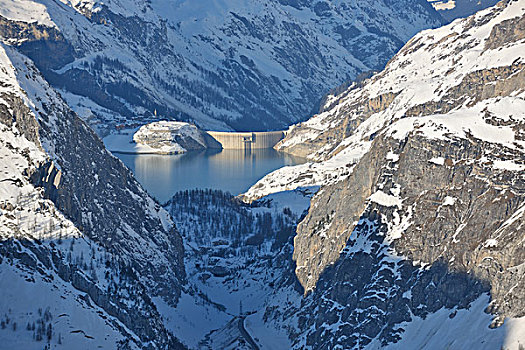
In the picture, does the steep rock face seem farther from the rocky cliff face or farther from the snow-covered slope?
the snow-covered slope

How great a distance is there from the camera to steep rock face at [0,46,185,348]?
→ 60297 mm

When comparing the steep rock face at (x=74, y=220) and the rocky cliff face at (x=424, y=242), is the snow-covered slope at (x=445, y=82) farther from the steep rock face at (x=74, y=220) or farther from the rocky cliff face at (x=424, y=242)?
the steep rock face at (x=74, y=220)

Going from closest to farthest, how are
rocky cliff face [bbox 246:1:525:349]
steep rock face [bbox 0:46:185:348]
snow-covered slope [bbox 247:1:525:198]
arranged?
rocky cliff face [bbox 246:1:525:349] < steep rock face [bbox 0:46:185:348] < snow-covered slope [bbox 247:1:525:198]

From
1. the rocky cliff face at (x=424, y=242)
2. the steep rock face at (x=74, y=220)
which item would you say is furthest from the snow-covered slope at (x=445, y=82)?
the steep rock face at (x=74, y=220)

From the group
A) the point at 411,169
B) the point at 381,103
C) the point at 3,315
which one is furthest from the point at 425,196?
the point at 381,103

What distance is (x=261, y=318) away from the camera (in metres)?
79.0

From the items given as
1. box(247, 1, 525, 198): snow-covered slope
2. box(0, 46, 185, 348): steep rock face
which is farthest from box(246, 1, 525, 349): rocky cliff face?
box(247, 1, 525, 198): snow-covered slope

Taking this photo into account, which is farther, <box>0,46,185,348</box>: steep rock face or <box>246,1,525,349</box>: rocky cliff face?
<box>0,46,185,348</box>: steep rock face

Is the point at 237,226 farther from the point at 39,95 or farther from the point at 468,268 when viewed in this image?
the point at 468,268

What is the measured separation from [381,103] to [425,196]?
422ft

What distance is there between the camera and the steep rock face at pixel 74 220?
60.3m

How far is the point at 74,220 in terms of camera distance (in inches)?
2689

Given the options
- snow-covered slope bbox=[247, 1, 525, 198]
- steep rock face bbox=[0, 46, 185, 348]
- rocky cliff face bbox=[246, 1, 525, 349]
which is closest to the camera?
rocky cliff face bbox=[246, 1, 525, 349]

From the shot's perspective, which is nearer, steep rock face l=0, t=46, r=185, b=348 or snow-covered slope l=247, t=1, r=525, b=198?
steep rock face l=0, t=46, r=185, b=348
